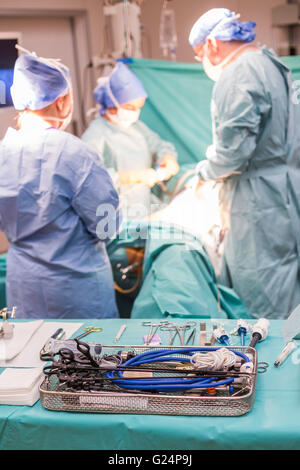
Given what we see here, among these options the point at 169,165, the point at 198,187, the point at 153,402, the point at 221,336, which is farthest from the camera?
the point at 169,165

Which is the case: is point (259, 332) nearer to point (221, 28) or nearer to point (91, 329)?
point (91, 329)

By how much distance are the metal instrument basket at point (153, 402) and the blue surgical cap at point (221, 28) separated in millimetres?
1699

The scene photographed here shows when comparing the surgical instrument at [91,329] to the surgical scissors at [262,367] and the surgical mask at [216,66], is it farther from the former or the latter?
the surgical mask at [216,66]

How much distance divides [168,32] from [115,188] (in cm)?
101

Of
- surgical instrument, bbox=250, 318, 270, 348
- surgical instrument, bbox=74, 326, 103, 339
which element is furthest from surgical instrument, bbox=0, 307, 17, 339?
surgical instrument, bbox=250, 318, 270, 348

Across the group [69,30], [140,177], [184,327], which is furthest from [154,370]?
[69,30]

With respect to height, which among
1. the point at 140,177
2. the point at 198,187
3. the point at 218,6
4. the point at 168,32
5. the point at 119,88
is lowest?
the point at 140,177

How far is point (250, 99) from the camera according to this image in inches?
97.9

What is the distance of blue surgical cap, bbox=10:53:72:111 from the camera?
83.2 inches

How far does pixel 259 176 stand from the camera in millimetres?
2680

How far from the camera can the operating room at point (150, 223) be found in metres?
1.29

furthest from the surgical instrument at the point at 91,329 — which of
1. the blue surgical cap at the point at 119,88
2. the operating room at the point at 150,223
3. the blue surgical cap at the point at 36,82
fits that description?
the blue surgical cap at the point at 119,88
